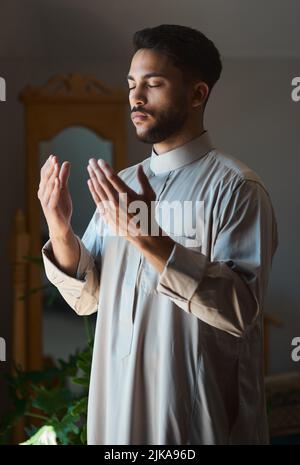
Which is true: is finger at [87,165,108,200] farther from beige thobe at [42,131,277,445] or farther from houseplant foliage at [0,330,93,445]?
houseplant foliage at [0,330,93,445]

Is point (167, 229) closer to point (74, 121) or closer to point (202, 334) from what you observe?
point (202, 334)

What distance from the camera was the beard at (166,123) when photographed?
1.01 meters

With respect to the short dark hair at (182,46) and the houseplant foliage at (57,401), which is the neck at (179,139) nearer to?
the short dark hair at (182,46)

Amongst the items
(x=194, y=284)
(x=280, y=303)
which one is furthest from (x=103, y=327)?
(x=280, y=303)

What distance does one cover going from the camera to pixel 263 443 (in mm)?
1030

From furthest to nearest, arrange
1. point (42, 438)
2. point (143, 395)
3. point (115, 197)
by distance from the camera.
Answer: point (42, 438) < point (143, 395) < point (115, 197)

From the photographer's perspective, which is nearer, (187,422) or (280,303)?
(187,422)

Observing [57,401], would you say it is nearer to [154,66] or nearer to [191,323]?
[191,323]

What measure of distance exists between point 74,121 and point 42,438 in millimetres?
930

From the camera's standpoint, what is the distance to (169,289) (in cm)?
90

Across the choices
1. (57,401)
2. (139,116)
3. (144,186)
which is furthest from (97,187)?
(57,401)

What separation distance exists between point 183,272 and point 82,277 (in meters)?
0.23

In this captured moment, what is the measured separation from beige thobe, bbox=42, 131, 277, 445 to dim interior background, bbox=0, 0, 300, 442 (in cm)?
95

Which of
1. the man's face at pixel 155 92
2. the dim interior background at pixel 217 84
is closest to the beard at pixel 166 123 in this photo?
the man's face at pixel 155 92
